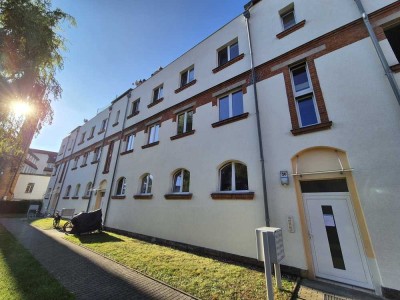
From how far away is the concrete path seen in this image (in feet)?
14.1

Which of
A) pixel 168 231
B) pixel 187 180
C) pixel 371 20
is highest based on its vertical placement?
pixel 371 20

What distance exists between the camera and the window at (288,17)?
27.6ft

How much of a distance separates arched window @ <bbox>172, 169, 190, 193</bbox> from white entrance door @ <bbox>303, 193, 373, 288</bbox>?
5.41 meters

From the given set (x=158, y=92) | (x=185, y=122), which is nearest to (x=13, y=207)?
(x=158, y=92)

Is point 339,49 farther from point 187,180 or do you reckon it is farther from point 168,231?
point 168,231

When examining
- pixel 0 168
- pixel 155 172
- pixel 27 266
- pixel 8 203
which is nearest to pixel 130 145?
pixel 155 172

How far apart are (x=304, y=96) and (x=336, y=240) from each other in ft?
15.7

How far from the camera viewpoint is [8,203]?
80.2 feet

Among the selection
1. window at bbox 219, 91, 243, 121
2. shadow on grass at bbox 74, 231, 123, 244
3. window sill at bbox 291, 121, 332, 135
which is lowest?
shadow on grass at bbox 74, 231, 123, 244

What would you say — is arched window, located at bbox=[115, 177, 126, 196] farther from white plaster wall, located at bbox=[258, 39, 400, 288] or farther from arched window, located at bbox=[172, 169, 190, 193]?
white plaster wall, located at bbox=[258, 39, 400, 288]

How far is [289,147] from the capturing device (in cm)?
657

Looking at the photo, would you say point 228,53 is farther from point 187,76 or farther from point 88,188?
point 88,188

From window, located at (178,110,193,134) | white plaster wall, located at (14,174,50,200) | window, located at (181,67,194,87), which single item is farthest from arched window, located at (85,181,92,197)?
white plaster wall, located at (14,174,50,200)

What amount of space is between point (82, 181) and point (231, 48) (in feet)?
58.5
